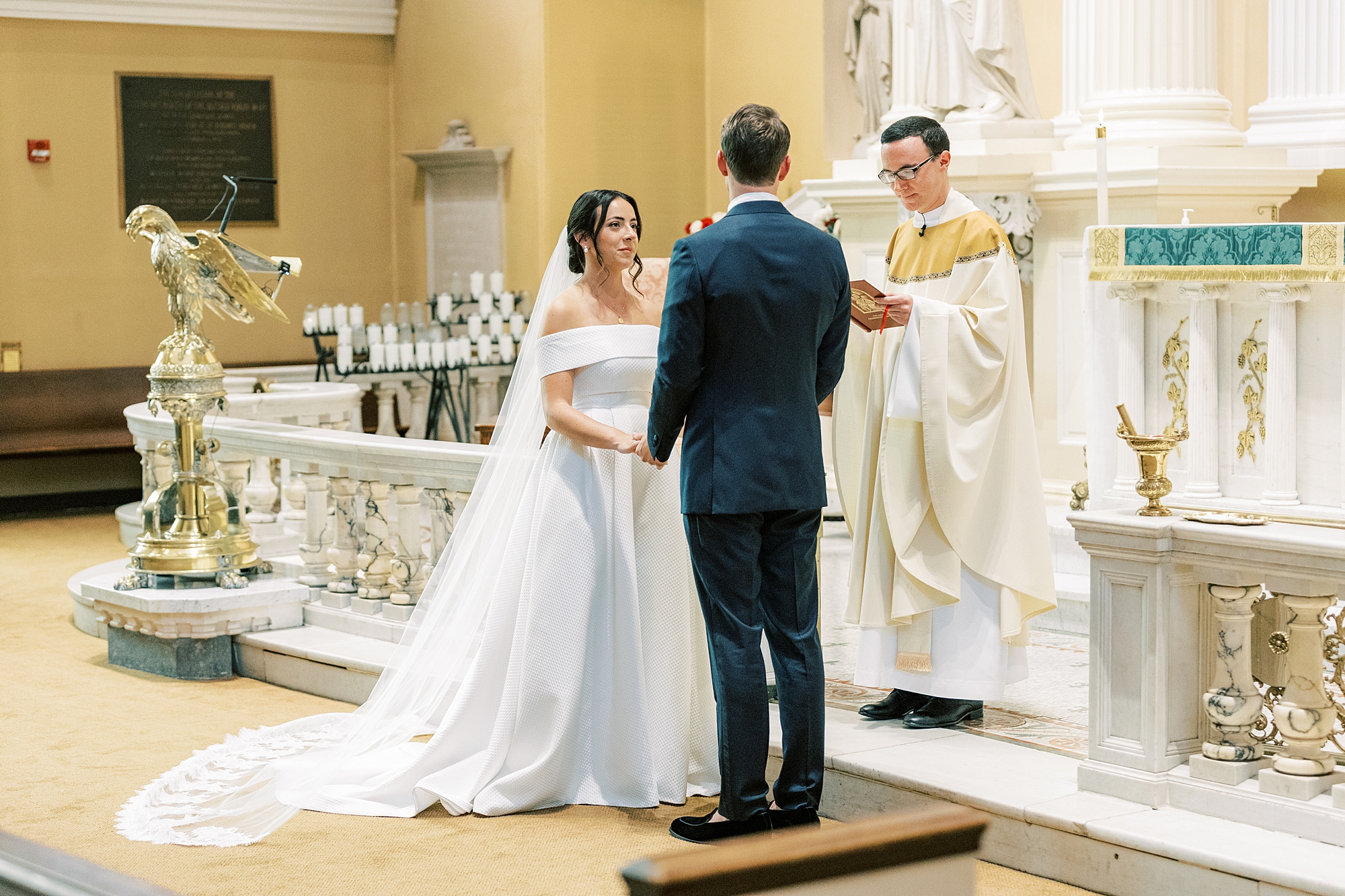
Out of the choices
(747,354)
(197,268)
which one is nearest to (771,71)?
(197,268)

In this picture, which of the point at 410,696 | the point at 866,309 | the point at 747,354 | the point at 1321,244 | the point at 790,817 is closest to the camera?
the point at 747,354

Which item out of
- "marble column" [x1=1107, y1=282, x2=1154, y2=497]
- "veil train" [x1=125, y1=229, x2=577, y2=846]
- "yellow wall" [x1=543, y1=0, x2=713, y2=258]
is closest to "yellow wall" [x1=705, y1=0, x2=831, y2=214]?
"yellow wall" [x1=543, y1=0, x2=713, y2=258]

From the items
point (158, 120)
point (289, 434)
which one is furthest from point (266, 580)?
point (158, 120)

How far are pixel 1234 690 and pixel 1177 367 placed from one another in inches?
115

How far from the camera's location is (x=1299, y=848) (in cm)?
329

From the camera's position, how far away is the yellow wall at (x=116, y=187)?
446 inches

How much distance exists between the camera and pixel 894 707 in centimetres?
452

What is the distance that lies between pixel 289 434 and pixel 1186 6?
4289mm

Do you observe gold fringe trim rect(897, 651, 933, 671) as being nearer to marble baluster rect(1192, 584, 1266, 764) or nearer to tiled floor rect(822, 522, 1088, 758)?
tiled floor rect(822, 522, 1088, 758)

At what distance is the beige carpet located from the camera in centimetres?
369

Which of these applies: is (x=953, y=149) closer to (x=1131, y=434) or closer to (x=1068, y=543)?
(x=1068, y=543)

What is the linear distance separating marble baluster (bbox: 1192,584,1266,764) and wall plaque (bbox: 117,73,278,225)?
9.61m

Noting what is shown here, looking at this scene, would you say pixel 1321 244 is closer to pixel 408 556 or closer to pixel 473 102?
pixel 408 556

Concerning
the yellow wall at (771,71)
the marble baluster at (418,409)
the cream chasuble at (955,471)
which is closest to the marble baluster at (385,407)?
the marble baluster at (418,409)
